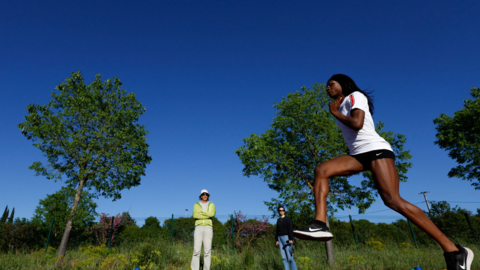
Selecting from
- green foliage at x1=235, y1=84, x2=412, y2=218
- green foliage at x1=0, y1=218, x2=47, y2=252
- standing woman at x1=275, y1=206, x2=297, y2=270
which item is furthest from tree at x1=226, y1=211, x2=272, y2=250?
green foliage at x1=0, y1=218, x2=47, y2=252

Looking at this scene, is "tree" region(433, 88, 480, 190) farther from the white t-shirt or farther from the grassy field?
the white t-shirt

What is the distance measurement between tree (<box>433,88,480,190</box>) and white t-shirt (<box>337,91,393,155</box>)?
63.4ft

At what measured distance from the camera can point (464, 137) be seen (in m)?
17.6

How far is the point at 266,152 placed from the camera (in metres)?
12.6

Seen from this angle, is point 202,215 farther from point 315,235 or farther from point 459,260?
point 459,260

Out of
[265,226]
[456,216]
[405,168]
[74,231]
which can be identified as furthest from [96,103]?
[456,216]

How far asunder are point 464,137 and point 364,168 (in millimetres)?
20421

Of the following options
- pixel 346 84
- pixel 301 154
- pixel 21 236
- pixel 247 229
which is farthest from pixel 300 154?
pixel 21 236

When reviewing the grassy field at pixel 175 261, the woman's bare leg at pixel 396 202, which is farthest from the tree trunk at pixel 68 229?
the woman's bare leg at pixel 396 202

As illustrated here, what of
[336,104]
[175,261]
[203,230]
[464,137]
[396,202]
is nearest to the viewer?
[396,202]

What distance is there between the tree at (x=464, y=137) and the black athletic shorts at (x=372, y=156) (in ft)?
63.6

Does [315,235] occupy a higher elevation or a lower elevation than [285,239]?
higher

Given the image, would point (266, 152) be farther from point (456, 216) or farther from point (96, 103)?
point (96, 103)

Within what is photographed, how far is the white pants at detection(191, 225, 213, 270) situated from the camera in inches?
236
